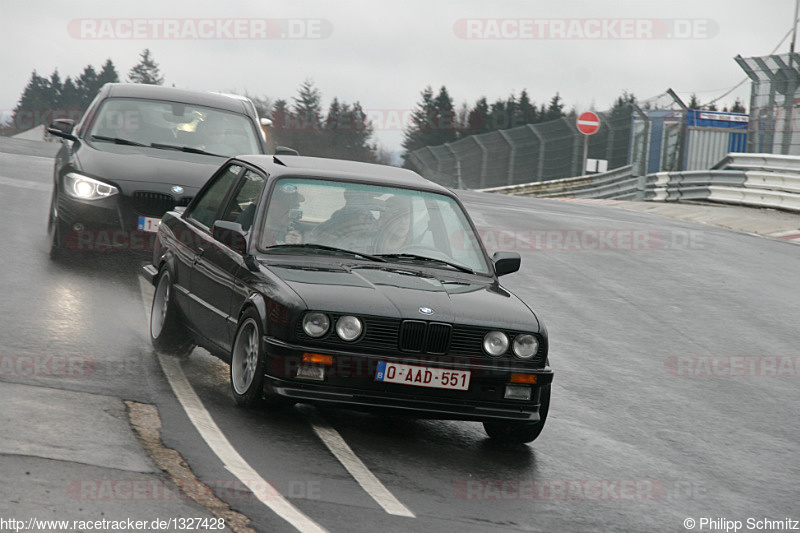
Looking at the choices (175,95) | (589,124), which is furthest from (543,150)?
(175,95)

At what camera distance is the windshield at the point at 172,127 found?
454 inches

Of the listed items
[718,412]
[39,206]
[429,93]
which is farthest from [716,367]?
[429,93]

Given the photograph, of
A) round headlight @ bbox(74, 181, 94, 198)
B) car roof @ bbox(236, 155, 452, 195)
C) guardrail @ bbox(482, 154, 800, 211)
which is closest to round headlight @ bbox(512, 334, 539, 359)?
car roof @ bbox(236, 155, 452, 195)

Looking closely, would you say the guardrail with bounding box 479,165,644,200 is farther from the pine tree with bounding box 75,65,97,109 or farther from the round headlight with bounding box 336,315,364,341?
the pine tree with bounding box 75,65,97,109

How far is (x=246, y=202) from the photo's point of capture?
739 cm

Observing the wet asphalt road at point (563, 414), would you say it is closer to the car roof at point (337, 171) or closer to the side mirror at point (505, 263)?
the side mirror at point (505, 263)

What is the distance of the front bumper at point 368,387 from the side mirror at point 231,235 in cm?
98

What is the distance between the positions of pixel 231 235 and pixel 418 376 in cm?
169

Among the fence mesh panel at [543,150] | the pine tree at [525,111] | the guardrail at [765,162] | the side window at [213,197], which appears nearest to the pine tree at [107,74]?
the pine tree at [525,111]

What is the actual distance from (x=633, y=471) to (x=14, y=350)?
415 centimetres

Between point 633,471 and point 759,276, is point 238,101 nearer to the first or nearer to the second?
point 759,276

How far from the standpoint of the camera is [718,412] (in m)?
7.94

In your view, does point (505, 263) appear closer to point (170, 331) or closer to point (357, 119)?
point (170, 331)

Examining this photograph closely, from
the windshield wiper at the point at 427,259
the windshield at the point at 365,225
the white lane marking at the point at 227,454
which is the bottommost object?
the white lane marking at the point at 227,454
